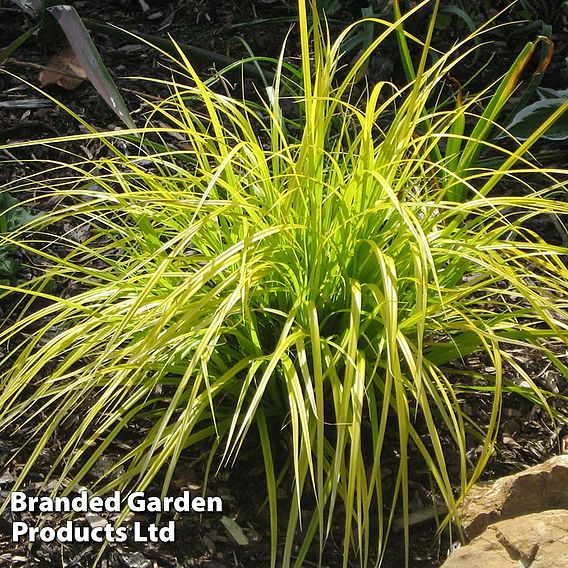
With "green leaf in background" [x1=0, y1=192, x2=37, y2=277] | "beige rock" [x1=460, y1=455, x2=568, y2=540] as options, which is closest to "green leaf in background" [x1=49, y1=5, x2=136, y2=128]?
"green leaf in background" [x1=0, y1=192, x2=37, y2=277]

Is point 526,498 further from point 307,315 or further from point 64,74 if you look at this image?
point 64,74

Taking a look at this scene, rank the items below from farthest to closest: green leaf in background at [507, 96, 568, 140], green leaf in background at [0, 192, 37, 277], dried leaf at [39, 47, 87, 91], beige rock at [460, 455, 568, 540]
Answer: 1. dried leaf at [39, 47, 87, 91]
2. green leaf in background at [507, 96, 568, 140]
3. green leaf in background at [0, 192, 37, 277]
4. beige rock at [460, 455, 568, 540]

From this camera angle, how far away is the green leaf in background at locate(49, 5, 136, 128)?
243 cm

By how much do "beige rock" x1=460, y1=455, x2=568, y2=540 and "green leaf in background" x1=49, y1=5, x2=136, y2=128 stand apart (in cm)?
132

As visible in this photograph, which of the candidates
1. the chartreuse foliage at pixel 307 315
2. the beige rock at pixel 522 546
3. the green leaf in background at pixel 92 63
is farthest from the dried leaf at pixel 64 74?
the beige rock at pixel 522 546

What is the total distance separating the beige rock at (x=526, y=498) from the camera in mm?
1753

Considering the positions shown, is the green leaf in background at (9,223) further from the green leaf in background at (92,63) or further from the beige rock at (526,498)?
the beige rock at (526,498)

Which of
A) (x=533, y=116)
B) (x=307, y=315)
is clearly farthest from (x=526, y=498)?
(x=533, y=116)

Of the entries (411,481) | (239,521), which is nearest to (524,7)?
(411,481)

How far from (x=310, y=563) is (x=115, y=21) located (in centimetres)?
237

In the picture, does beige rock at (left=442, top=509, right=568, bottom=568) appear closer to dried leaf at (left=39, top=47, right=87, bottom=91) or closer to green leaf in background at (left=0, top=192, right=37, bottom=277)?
green leaf in background at (left=0, top=192, right=37, bottom=277)

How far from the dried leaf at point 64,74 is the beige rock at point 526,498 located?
2.05m

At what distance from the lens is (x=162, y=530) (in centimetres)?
184

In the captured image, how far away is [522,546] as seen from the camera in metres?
1.48
